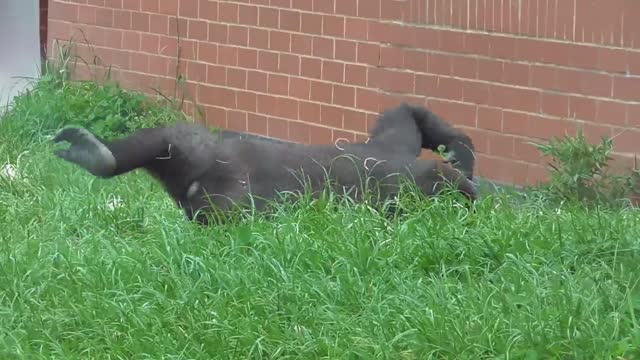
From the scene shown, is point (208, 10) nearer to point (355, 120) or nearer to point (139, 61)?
point (139, 61)

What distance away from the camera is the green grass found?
4.95m

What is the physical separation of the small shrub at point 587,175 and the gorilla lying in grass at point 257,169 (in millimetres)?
1135

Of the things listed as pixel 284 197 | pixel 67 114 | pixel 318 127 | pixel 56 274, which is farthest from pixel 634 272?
pixel 67 114

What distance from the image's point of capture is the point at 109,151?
643 centimetres

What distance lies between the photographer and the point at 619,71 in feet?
26.8

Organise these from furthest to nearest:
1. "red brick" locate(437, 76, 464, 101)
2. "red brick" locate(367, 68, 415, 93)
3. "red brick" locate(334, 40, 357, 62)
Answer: "red brick" locate(334, 40, 357, 62) → "red brick" locate(367, 68, 415, 93) → "red brick" locate(437, 76, 464, 101)

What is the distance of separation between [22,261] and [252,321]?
4.87 feet

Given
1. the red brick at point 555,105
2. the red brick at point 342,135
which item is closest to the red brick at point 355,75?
the red brick at point 342,135

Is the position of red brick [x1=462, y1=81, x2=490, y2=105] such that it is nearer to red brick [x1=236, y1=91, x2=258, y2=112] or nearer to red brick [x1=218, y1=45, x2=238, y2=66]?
red brick [x1=236, y1=91, x2=258, y2=112]

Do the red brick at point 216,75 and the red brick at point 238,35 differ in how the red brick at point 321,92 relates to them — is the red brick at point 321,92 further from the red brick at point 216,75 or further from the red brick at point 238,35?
the red brick at point 216,75

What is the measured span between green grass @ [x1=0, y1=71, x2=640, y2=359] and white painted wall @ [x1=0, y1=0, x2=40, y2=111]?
17.3 feet

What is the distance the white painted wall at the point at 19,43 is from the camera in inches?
480

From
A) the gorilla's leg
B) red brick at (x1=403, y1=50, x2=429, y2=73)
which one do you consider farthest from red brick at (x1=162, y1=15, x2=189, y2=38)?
the gorilla's leg

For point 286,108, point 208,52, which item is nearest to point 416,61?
point 286,108
